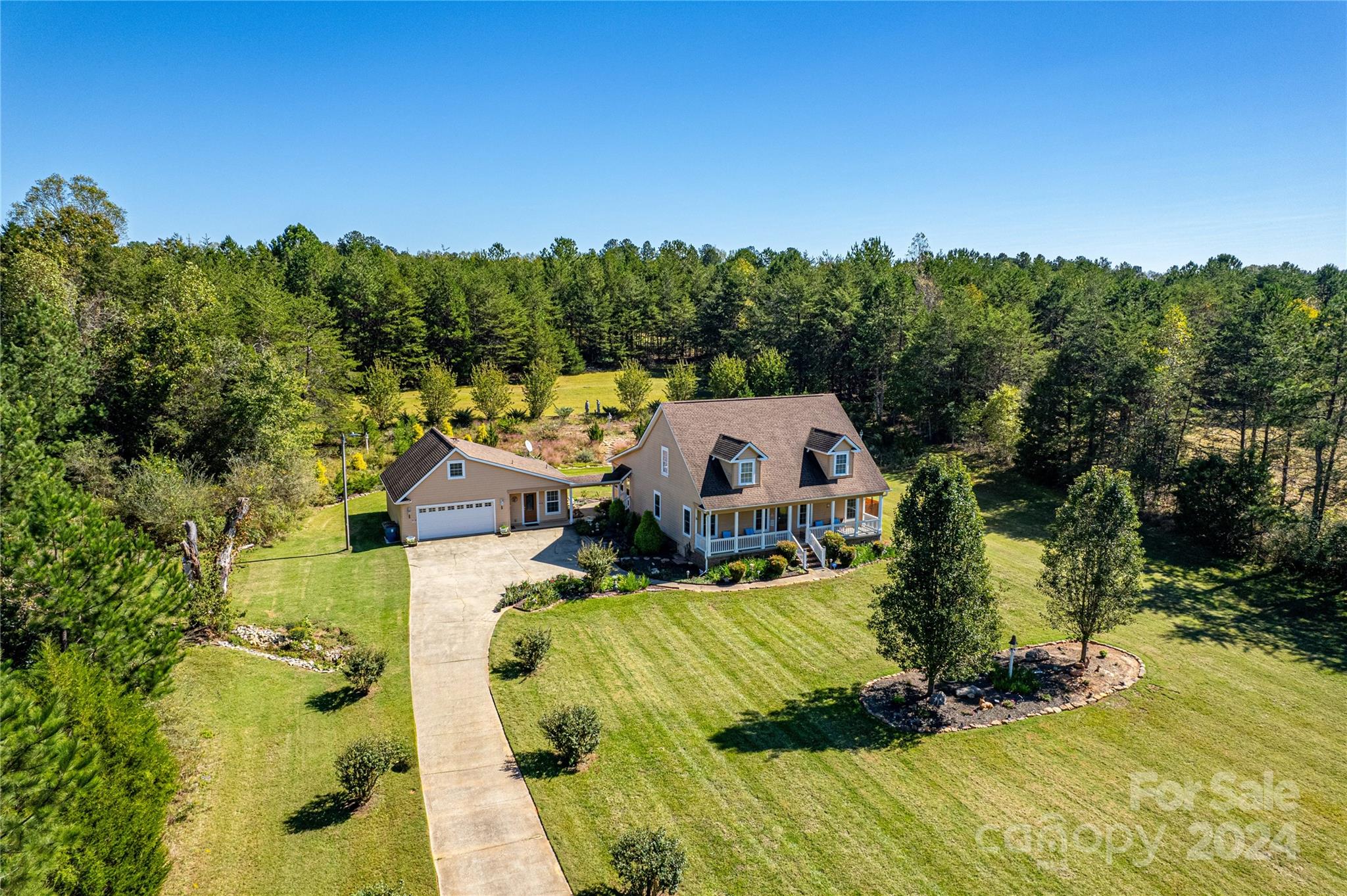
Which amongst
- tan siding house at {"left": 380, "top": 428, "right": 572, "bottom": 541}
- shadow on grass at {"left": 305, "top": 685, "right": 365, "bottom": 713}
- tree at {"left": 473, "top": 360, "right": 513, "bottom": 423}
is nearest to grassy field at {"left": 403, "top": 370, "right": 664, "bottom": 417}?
tree at {"left": 473, "top": 360, "right": 513, "bottom": 423}

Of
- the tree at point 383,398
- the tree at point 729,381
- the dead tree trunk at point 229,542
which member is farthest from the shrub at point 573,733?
the tree at point 729,381

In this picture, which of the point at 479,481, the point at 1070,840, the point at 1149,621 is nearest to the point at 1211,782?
the point at 1070,840

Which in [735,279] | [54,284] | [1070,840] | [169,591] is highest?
[735,279]

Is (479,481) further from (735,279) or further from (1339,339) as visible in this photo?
(735,279)

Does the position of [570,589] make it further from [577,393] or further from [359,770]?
[577,393]

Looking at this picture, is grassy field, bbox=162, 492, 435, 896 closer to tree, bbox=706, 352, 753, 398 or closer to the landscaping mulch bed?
the landscaping mulch bed

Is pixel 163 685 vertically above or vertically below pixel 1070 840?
above
